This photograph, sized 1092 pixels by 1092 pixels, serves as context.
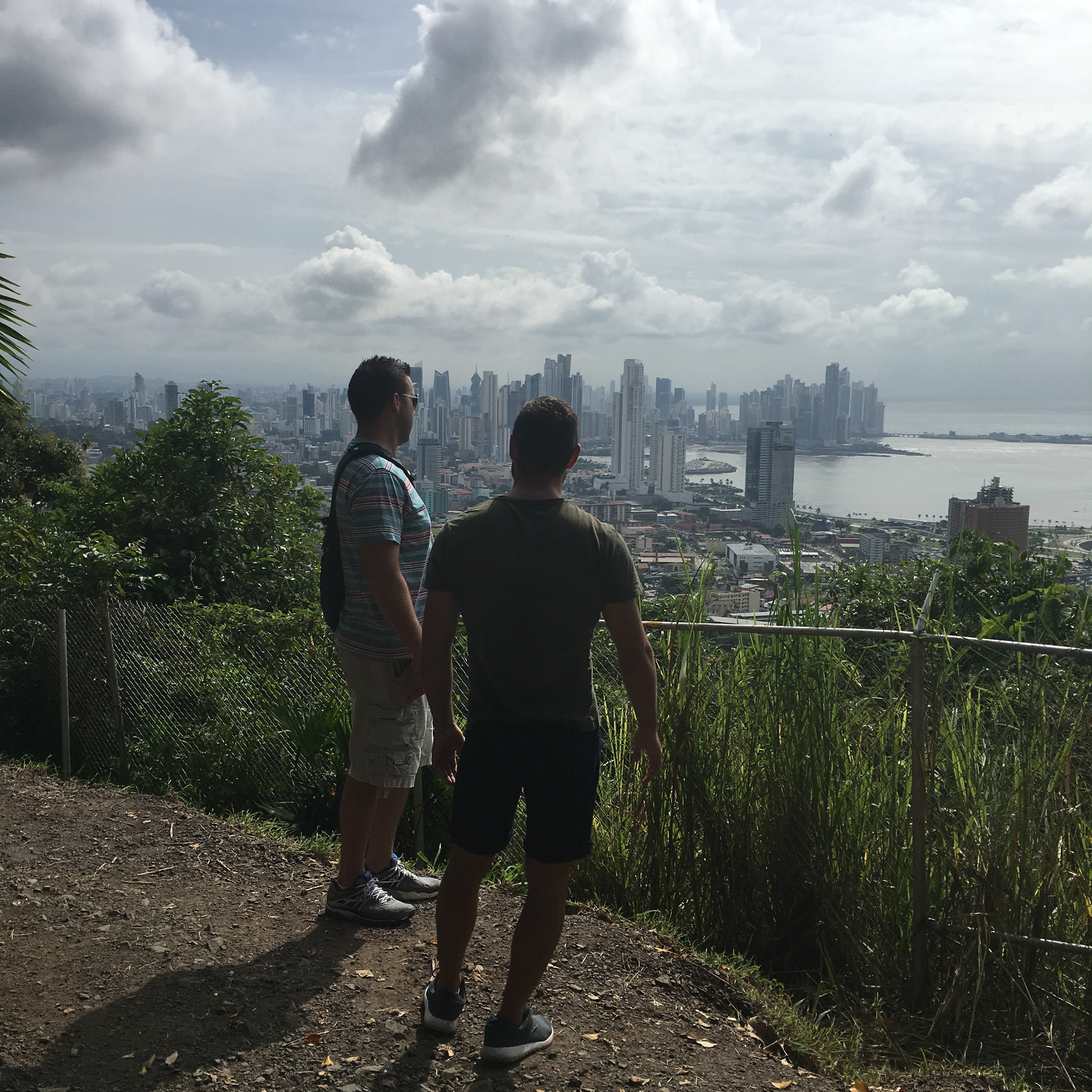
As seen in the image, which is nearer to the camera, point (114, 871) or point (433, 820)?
point (114, 871)

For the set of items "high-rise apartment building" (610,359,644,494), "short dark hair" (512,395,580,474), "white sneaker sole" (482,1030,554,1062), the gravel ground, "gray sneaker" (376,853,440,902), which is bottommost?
the gravel ground

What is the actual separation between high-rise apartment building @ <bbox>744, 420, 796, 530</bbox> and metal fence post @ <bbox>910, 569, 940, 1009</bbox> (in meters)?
12.1

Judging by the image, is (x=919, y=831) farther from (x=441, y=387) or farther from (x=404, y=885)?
(x=441, y=387)

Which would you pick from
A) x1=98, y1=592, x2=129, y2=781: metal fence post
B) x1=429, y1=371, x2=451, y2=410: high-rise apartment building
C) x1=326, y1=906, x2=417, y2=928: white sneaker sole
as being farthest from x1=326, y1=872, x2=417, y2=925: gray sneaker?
x1=429, y1=371, x2=451, y2=410: high-rise apartment building

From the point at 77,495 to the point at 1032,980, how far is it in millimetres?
9006

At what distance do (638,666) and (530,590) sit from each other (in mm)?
390

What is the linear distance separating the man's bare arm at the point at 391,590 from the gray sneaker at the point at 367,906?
909 millimetres

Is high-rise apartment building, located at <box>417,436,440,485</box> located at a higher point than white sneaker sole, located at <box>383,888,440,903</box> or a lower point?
higher

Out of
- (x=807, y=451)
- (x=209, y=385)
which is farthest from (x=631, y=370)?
(x=209, y=385)

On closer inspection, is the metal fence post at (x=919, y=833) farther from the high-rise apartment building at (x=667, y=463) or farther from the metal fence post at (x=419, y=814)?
the high-rise apartment building at (x=667, y=463)

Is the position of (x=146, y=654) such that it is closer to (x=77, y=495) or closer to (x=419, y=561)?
(x=419, y=561)

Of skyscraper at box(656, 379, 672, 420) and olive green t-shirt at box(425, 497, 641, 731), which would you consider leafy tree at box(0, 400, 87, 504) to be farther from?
skyscraper at box(656, 379, 672, 420)

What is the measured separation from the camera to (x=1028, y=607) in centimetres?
810

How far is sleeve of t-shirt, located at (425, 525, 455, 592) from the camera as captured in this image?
2.54m
